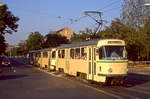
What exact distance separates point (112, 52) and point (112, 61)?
67 cm

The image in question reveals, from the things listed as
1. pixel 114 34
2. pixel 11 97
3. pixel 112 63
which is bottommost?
pixel 11 97

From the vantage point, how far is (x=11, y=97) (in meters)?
15.7

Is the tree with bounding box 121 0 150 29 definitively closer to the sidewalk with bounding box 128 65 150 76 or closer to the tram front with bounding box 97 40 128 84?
the sidewalk with bounding box 128 65 150 76

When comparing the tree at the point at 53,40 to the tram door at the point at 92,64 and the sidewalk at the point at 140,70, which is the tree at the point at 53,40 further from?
the tram door at the point at 92,64

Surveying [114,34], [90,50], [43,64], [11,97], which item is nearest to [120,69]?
[90,50]

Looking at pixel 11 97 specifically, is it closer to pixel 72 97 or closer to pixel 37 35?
pixel 72 97

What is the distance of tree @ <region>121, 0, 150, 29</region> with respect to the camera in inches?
2635

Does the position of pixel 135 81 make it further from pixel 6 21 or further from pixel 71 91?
pixel 6 21

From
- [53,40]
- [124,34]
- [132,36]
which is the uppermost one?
[53,40]

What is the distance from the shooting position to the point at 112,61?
20078mm

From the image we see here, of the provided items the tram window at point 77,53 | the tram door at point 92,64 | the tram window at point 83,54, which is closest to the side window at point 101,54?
the tram door at point 92,64

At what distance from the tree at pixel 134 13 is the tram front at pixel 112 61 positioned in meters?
46.8

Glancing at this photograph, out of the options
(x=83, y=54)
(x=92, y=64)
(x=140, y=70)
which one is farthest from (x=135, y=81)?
(x=140, y=70)

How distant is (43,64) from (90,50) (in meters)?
27.1
